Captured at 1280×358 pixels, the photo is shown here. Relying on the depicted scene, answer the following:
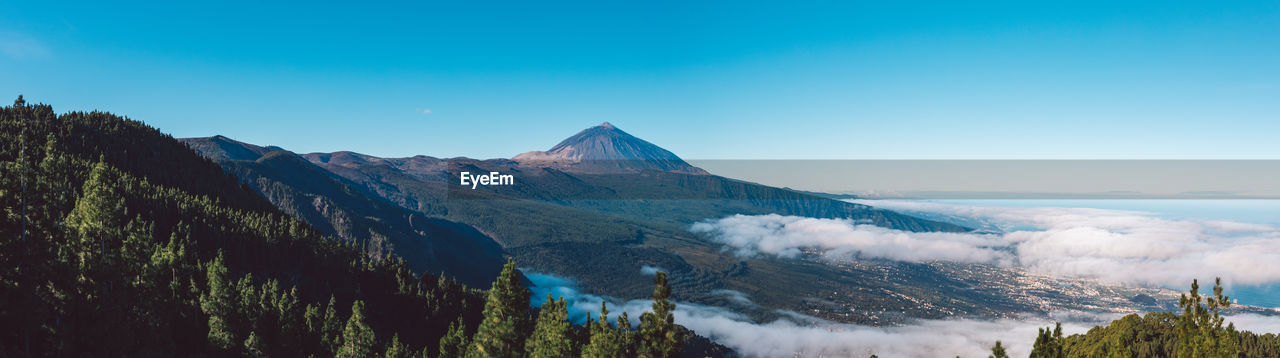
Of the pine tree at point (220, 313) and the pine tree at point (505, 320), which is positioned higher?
the pine tree at point (505, 320)

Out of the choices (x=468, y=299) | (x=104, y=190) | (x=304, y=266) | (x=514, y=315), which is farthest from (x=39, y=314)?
(x=468, y=299)

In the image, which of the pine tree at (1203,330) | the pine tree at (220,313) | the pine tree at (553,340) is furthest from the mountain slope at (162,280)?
the pine tree at (1203,330)

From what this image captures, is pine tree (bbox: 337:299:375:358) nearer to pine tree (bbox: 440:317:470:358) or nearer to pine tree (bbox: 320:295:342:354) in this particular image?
pine tree (bbox: 440:317:470:358)

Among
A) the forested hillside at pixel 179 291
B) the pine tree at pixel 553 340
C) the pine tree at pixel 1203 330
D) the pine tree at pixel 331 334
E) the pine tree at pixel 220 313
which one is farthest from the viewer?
the pine tree at pixel 331 334

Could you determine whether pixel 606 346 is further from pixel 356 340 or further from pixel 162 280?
pixel 162 280

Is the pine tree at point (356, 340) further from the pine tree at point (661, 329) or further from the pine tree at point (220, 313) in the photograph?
the pine tree at point (661, 329)

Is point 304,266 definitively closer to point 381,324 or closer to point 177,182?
point 381,324
